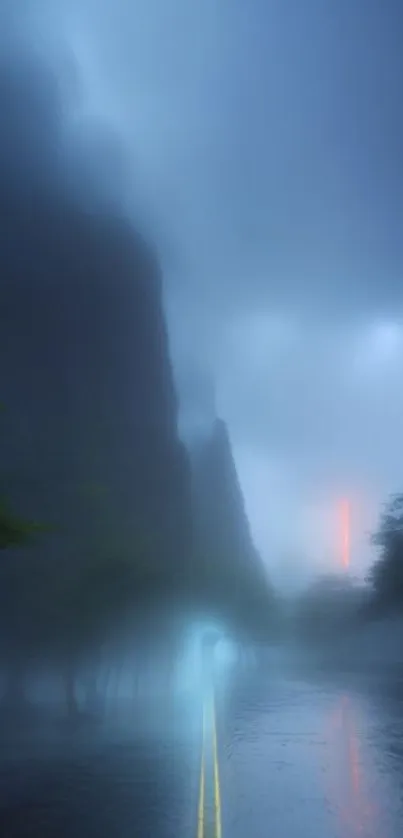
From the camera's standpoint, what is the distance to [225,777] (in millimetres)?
15992

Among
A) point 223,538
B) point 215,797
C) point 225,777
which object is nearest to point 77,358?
point 223,538

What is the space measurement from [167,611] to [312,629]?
953 inches

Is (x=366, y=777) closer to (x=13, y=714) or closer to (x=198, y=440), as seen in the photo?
(x=13, y=714)

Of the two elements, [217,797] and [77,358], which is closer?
[217,797]

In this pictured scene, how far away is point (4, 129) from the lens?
8531 cm

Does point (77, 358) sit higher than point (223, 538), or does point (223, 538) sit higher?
point (77, 358)

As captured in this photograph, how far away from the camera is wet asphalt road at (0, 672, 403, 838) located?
11.4 meters

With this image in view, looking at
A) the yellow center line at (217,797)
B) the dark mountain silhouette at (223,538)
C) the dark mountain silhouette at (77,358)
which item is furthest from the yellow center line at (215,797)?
the dark mountain silhouette at (223,538)

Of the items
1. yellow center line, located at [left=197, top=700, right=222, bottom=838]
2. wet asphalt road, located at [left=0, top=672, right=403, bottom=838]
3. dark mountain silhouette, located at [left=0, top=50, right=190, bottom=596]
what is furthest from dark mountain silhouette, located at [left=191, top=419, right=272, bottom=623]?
yellow center line, located at [left=197, top=700, right=222, bottom=838]

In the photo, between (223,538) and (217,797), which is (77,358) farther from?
(217,797)

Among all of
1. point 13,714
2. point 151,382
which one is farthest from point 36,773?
point 151,382

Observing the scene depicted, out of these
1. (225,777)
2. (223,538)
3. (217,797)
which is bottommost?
(217,797)

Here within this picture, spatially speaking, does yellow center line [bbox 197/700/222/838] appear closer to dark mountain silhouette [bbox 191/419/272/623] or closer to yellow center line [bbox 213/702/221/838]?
yellow center line [bbox 213/702/221/838]

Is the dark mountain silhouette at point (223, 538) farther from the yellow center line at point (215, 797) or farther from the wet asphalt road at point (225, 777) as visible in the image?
the yellow center line at point (215, 797)
